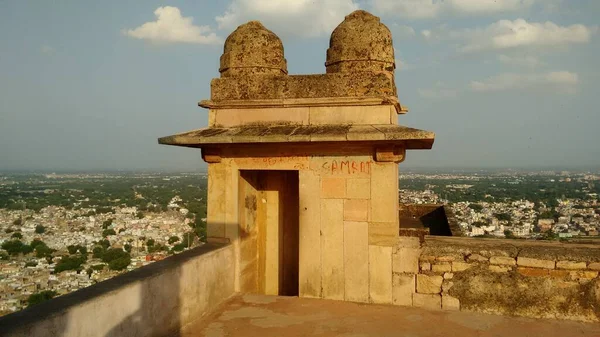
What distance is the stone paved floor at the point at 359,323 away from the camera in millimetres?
4566

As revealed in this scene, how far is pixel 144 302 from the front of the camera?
4129mm

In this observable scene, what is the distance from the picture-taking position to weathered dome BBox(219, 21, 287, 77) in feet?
20.2

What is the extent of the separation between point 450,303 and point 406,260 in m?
0.69

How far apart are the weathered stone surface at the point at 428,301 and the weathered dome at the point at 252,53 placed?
11.3ft

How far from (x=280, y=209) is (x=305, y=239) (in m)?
1.55

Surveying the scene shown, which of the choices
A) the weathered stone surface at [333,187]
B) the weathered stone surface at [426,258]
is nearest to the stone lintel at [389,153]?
the weathered stone surface at [333,187]

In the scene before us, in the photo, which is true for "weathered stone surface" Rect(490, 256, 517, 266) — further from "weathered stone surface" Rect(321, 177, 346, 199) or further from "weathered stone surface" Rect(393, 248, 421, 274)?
"weathered stone surface" Rect(321, 177, 346, 199)

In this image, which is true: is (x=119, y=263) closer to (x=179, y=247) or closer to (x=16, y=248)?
(x=179, y=247)

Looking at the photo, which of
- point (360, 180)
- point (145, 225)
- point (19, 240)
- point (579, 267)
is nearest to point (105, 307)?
point (360, 180)

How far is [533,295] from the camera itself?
196 inches

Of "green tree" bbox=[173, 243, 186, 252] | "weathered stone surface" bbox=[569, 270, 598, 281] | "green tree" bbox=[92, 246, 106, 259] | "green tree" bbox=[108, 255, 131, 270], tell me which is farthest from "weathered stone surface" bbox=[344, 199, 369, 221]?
"green tree" bbox=[92, 246, 106, 259]

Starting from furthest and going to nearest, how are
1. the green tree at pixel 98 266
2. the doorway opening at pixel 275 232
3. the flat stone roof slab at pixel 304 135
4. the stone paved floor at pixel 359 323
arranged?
the green tree at pixel 98 266 < the doorway opening at pixel 275 232 < the flat stone roof slab at pixel 304 135 < the stone paved floor at pixel 359 323

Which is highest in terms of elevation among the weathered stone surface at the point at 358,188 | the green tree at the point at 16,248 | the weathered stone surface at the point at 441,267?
the weathered stone surface at the point at 358,188

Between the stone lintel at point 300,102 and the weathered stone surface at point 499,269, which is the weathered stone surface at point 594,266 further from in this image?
the stone lintel at point 300,102
